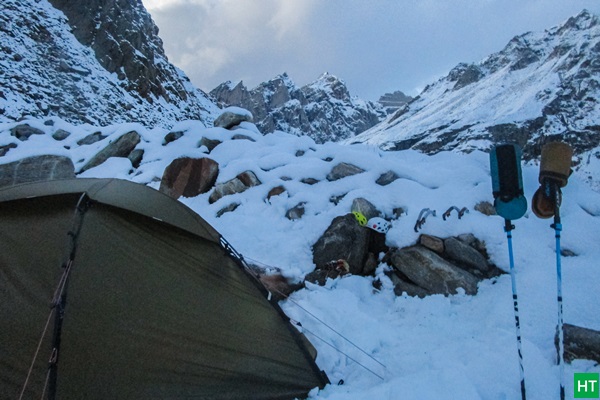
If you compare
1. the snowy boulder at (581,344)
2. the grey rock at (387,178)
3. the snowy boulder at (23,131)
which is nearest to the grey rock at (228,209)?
the grey rock at (387,178)

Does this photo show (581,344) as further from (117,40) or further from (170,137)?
(117,40)

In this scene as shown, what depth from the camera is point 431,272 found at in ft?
17.4

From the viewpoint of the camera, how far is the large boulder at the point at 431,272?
5.13 metres

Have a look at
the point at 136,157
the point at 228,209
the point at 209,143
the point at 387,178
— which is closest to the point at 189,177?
the point at 228,209

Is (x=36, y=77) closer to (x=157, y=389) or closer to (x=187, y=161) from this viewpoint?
(x=187, y=161)

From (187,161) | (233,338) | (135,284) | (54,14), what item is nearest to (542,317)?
(233,338)

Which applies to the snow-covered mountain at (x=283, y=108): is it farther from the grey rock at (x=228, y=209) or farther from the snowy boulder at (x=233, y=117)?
the grey rock at (x=228, y=209)

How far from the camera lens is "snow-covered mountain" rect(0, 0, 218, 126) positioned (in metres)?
28.9

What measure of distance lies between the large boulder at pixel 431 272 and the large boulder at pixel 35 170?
366 inches

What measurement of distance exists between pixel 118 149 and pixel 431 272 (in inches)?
465

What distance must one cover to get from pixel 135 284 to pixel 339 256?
3.51 m

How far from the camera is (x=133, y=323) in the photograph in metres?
3.08

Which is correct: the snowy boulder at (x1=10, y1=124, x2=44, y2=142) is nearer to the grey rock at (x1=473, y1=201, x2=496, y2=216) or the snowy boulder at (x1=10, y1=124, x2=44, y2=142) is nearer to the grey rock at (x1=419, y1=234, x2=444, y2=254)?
the grey rock at (x1=419, y1=234, x2=444, y2=254)

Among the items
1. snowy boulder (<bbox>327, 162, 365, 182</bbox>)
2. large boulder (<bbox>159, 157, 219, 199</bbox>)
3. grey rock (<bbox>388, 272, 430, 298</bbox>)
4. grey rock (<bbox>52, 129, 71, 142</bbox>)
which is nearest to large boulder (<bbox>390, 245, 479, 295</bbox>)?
grey rock (<bbox>388, 272, 430, 298</bbox>)
